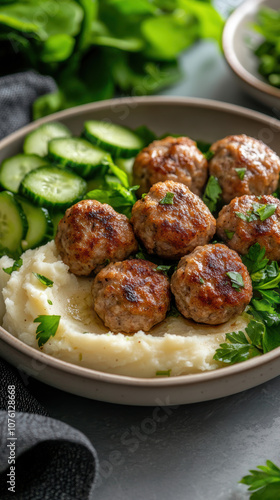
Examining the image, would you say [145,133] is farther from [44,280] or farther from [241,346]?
[241,346]

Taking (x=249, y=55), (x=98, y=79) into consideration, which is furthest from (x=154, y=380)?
(x=249, y=55)

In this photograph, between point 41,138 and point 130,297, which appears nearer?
point 130,297

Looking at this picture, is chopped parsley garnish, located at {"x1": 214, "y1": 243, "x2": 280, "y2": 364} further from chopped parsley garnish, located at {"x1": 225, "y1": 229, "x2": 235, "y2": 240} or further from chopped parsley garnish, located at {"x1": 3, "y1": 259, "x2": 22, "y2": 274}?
chopped parsley garnish, located at {"x1": 3, "y1": 259, "x2": 22, "y2": 274}

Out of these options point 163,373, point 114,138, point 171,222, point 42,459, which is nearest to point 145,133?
point 114,138

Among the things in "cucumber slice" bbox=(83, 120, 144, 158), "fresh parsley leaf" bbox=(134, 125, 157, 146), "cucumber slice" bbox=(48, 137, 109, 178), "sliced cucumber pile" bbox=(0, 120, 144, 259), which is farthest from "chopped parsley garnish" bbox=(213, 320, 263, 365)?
"fresh parsley leaf" bbox=(134, 125, 157, 146)

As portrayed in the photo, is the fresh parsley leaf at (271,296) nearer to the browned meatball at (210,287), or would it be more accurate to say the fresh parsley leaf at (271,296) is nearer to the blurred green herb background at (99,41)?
the browned meatball at (210,287)

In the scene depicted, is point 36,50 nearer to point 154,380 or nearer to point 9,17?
point 9,17

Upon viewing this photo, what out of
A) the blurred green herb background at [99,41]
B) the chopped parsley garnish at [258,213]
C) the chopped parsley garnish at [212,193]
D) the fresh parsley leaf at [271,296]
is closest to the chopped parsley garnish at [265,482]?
the fresh parsley leaf at [271,296]
